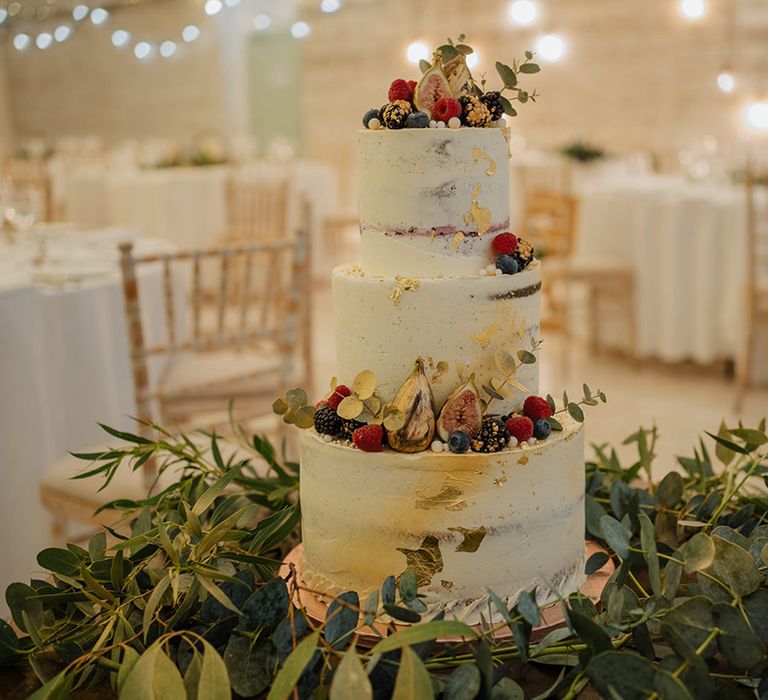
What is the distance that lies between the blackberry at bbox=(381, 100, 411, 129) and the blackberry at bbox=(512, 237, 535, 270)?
0.79ft

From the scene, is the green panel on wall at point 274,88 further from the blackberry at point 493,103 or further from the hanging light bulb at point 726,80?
the blackberry at point 493,103

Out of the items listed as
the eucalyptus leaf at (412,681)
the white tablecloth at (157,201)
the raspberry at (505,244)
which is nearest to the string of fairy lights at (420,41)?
the white tablecloth at (157,201)

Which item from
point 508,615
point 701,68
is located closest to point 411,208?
point 508,615

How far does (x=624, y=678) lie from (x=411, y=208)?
69 cm

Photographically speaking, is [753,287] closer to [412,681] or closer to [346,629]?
[346,629]

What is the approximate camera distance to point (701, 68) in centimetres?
867

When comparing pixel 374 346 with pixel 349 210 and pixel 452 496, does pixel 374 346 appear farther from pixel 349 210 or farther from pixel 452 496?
pixel 349 210

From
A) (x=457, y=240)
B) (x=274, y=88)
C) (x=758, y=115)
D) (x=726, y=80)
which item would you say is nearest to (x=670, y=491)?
(x=457, y=240)

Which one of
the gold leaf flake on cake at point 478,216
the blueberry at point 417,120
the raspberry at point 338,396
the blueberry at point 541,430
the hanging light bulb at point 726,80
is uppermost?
the hanging light bulb at point 726,80

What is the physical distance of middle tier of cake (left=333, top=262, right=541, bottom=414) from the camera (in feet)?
4.41

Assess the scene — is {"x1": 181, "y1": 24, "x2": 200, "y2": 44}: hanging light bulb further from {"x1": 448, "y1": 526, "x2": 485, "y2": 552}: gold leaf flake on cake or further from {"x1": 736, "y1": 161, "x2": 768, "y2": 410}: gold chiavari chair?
{"x1": 448, "y1": 526, "x2": 485, "y2": 552}: gold leaf flake on cake

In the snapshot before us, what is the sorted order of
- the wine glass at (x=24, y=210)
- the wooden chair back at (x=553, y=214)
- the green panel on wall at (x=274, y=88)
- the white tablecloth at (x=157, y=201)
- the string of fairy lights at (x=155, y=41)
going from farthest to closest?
1. the green panel on wall at (x=274, y=88)
2. the string of fairy lights at (x=155, y=41)
3. the white tablecloth at (x=157, y=201)
4. the wooden chair back at (x=553, y=214)
5. the wine glass at (x=24, y=210)

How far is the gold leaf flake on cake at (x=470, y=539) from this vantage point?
1288 millimetres

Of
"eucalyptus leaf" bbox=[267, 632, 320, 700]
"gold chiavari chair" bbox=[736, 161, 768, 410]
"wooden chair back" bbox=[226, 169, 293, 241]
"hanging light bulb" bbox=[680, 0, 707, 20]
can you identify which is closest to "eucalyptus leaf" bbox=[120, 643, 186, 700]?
"eucalyptus leaf" bbox=[267, 632, 320, 700]
